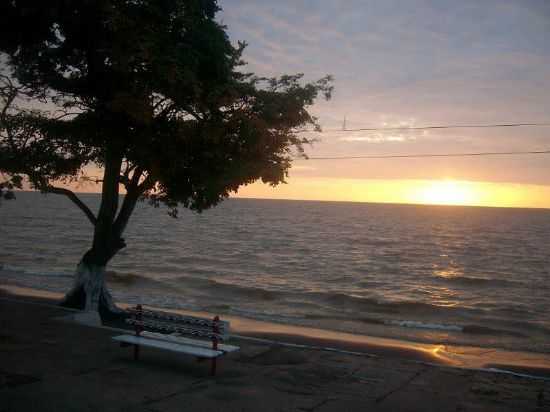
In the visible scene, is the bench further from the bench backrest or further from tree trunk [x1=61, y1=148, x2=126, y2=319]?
tree trunk [x1=61, y1=148, x2=126, y2=319]

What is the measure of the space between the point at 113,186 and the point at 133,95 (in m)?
3.38

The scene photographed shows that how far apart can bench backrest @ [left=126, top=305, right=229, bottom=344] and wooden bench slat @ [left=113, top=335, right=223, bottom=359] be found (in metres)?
0.27

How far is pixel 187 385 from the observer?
9.04 meters

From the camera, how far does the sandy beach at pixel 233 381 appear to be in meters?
8.21

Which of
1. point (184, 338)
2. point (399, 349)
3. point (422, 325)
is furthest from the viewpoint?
point (422, 325)

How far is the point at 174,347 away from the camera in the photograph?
976cm

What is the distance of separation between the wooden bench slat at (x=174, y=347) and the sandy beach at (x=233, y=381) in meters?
0.46

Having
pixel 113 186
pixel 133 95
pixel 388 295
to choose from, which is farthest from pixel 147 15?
pixel 388 295

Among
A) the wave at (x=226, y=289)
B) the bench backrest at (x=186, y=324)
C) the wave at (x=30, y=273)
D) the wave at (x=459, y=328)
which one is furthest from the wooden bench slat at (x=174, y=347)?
the wave at (x=30, y=273)

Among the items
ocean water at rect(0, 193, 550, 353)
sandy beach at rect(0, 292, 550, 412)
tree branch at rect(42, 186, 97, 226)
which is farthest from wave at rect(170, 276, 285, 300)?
sandy beach at rect(0, 292, 550, 412)

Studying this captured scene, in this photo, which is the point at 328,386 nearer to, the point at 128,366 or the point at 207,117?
the point at 128,366

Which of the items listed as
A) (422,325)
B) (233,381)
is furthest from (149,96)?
(422,325)

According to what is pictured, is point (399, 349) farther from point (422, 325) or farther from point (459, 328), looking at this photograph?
point (459, 328)

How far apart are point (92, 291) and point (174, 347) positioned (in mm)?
6391
